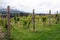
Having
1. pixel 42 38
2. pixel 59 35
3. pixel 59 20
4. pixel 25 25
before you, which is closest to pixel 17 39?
pixel 42 38

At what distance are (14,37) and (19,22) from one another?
11.2 m

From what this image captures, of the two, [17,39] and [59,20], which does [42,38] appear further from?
[59,20]

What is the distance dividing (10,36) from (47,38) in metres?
3.33

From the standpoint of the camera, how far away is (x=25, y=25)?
65.7 ft

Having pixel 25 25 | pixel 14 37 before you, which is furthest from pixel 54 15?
pixel 14 37

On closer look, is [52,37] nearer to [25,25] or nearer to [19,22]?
[25,25]

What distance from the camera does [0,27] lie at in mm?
19719

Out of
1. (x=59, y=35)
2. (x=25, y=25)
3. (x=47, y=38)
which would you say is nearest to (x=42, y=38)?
(x=47, y=38)

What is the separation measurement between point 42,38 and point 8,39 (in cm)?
281

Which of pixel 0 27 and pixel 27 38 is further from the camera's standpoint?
pixel 0 27

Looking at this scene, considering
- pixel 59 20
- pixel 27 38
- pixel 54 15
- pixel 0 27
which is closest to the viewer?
pixel 27 38

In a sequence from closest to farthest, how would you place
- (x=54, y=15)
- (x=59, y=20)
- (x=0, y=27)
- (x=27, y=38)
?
(x=27, y=38) < (x=0, y=27) < (x=59, y=20) < (x=54, y=15)

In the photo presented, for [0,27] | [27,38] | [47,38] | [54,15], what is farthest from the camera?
[54,15]

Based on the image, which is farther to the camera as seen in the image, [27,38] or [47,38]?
[27,38]
